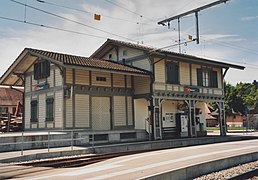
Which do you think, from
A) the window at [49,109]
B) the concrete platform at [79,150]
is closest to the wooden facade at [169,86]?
the concrete platform at [79,150]

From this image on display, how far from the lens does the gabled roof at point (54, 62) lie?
57.9ft

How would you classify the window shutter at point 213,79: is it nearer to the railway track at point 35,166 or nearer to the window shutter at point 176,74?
the window shutter at point 176,74

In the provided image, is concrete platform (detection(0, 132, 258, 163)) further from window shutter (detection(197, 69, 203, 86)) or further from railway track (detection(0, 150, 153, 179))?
window shutter (detection(197, 69, 203, 86))

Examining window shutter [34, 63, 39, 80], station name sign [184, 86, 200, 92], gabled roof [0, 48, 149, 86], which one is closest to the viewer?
gabled roof [0, 48, 149, 86]

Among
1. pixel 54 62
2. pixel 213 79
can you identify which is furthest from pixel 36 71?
pixel 213 79

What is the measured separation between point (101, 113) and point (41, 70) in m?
4.83

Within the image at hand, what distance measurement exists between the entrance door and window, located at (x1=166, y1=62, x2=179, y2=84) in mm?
4939

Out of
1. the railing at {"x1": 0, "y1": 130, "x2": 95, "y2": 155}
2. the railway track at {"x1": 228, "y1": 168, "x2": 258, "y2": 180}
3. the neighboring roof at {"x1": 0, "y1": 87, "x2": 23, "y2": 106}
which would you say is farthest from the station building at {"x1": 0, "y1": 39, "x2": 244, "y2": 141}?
the neighboring roof at {"x1": 0, "y1": 87, "x2": 23, "y2": 106}

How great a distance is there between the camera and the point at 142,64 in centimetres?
2186

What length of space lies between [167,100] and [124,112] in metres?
4.01

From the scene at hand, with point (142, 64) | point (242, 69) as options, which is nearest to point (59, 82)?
point (142, 64)

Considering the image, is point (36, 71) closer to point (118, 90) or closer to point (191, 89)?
point (118, 90)

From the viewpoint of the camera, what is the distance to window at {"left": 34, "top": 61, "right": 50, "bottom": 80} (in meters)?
19.9

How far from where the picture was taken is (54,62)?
56.8 feet
